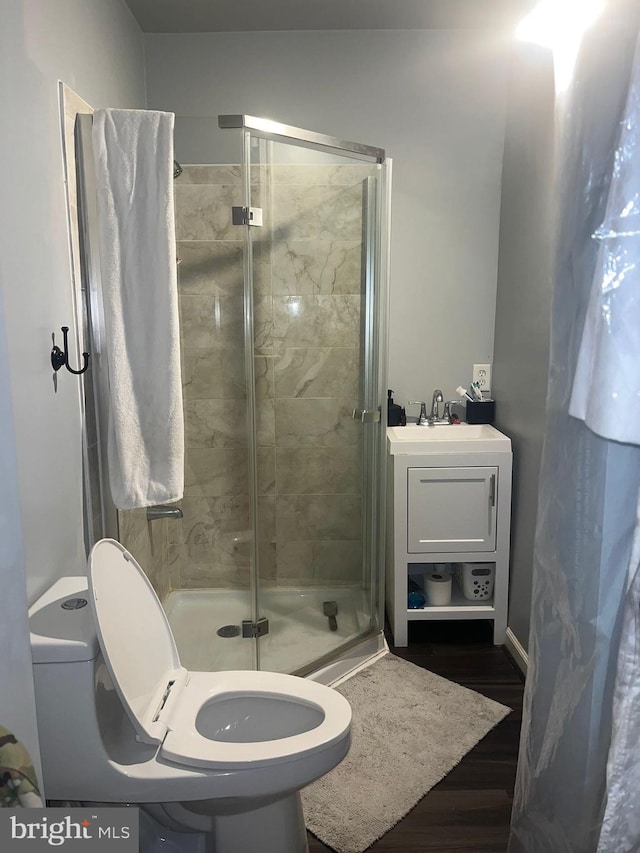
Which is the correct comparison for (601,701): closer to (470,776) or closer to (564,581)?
(564,581)

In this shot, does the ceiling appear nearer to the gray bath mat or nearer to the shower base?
the shower base

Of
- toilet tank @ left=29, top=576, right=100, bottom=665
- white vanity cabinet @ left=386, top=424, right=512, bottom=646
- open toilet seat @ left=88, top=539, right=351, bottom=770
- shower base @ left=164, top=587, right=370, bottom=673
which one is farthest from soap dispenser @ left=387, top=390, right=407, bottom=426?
toilet tank @ left=29, top=576, right=100, bottom=665

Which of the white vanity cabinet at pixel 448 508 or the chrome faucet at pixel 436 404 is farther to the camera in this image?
the chrome faucet at pixel 436 404

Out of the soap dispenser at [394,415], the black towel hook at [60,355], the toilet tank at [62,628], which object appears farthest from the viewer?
the soap dispenser at [394,415]

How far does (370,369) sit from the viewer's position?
105 inches

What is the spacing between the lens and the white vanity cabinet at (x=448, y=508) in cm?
265

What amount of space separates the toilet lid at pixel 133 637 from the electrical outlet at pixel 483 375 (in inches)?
75.7

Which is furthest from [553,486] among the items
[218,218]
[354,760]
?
[218,218]

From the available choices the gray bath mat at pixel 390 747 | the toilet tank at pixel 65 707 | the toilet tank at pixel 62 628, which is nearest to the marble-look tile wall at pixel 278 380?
the gray bath mat at pixel 390 747

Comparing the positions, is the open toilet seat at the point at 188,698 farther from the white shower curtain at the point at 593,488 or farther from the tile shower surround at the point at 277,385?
the tile shower surround at the point at 277,385

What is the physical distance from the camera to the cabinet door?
2.66 m

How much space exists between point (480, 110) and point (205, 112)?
1.24 meters

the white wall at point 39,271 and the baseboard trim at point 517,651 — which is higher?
the white wall at point 39,271

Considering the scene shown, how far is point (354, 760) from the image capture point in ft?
6.70
